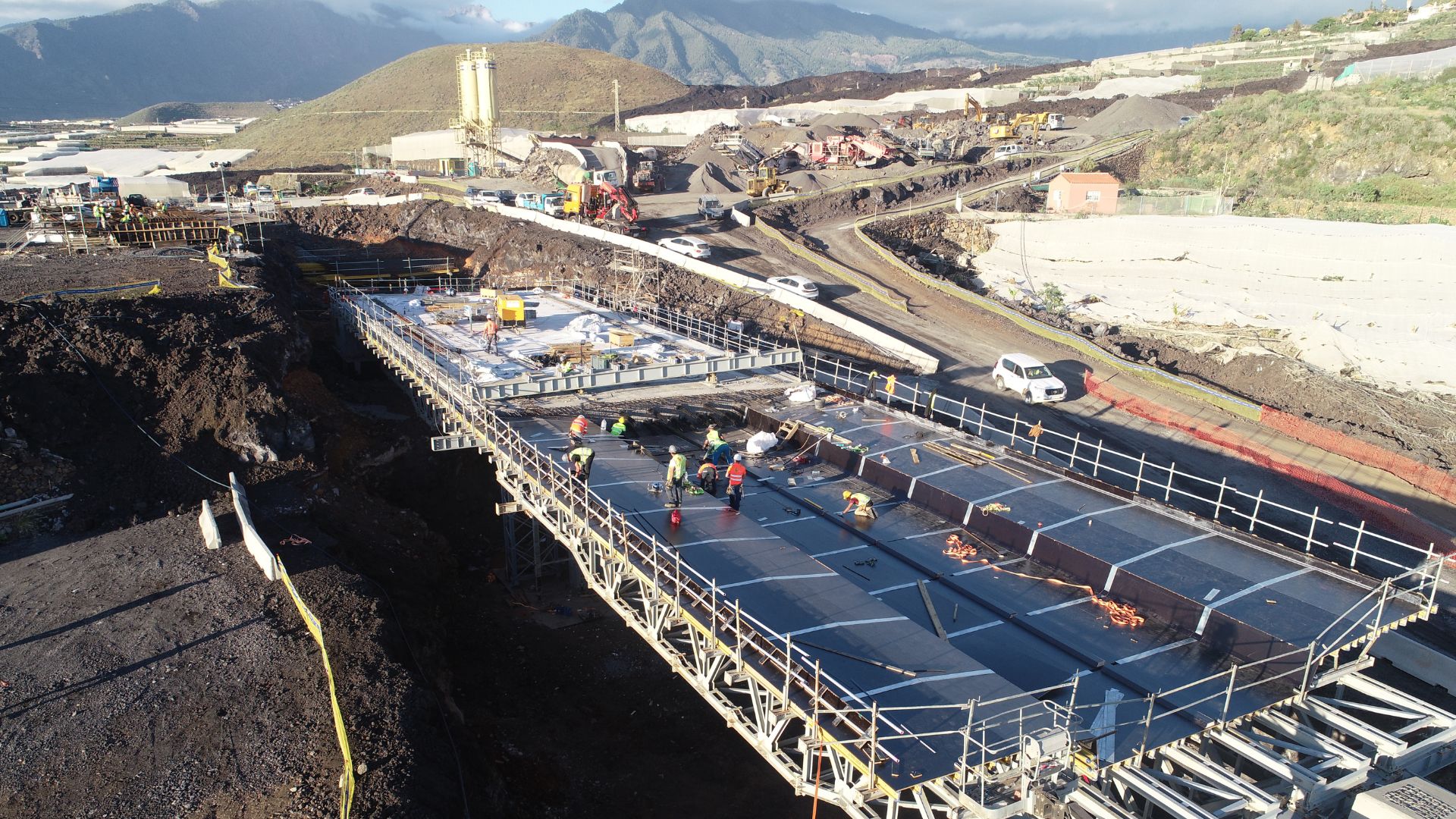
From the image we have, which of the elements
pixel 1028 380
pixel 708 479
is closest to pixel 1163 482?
pixel 1028 380

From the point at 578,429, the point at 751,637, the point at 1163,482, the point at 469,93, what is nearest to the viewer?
the point at 751,637

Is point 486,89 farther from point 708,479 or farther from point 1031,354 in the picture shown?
point 708,479

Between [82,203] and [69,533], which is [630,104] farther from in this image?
[69,533]

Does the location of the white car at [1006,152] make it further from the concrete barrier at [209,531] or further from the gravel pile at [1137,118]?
the concrete barrier at [209,531]

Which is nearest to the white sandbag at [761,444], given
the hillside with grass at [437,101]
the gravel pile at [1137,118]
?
the gravel pile at [1137,118]

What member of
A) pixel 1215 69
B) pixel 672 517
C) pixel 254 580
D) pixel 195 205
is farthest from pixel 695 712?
pixel 1215 69
